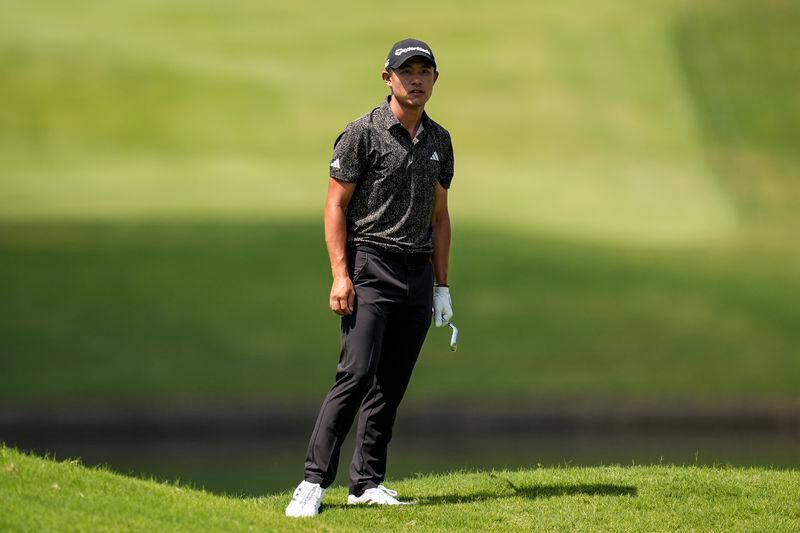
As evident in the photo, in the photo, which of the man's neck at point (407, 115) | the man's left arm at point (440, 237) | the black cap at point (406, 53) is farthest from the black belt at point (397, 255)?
the black cap at point (406, 53)

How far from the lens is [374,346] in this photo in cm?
776

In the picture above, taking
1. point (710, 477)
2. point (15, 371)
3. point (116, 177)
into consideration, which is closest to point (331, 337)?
point (15, 371)

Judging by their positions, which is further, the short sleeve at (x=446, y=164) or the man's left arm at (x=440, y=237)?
the man's left arm at (x=440, y=237)

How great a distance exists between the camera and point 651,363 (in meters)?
27.6

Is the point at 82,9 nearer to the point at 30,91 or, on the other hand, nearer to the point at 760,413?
the point at 30,91

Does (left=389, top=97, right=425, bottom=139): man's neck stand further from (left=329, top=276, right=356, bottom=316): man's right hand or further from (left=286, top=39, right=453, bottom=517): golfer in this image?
(left=329, top=276, right=356, bottom=316): man's right hand

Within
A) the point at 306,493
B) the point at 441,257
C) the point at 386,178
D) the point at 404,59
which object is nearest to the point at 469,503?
the point at 306,493

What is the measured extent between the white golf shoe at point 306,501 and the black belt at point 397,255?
132cm

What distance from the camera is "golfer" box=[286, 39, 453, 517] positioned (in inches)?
304

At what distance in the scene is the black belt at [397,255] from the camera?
7797 mm

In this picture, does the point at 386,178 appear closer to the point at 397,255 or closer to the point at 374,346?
the point at 397,255

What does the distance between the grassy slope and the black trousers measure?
45 centimetres

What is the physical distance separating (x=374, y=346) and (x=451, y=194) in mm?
25683

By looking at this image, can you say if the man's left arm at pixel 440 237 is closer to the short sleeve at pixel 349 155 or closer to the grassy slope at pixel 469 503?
the short sleeve at pixel 349 155
